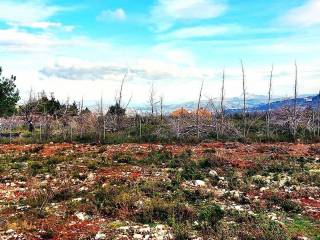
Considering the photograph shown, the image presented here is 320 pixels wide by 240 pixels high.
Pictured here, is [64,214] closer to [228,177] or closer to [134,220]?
[134,220]

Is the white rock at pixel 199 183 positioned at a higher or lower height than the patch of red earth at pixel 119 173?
lower

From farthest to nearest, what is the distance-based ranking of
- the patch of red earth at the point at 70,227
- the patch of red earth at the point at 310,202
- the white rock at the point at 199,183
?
the white rock at the point at 199,183, the patch of red earth at the point at 310,202, the patch of red earth at the point at 70,227

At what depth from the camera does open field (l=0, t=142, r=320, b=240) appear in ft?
39.2

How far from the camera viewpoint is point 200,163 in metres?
22.4

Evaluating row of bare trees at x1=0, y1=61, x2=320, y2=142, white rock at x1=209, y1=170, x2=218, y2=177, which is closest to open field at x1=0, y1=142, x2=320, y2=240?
white rock at x1=209, y1=170, x2=218, y2=177

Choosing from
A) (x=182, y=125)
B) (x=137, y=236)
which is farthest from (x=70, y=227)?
(x=182, y=125)

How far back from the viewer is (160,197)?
50.6ft

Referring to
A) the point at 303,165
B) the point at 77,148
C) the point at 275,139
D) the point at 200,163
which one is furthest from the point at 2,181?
the point at 275,139

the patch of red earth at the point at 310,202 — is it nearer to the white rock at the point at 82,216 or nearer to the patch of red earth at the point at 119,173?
the patch of red earth at the point at 119,173

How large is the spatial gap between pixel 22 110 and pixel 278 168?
50917 millimetres

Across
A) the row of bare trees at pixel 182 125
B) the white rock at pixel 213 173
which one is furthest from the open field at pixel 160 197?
the row of bare trees at pixel 182 125

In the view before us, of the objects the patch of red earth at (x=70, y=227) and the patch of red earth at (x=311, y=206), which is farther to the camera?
the patch of red earth at (x=311, y=206)

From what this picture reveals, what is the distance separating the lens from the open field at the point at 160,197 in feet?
39.2

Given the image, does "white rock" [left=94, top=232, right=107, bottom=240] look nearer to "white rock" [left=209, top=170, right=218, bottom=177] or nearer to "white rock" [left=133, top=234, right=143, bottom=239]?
"white rock" [left=133, top=234, right=143, bottom=239]
